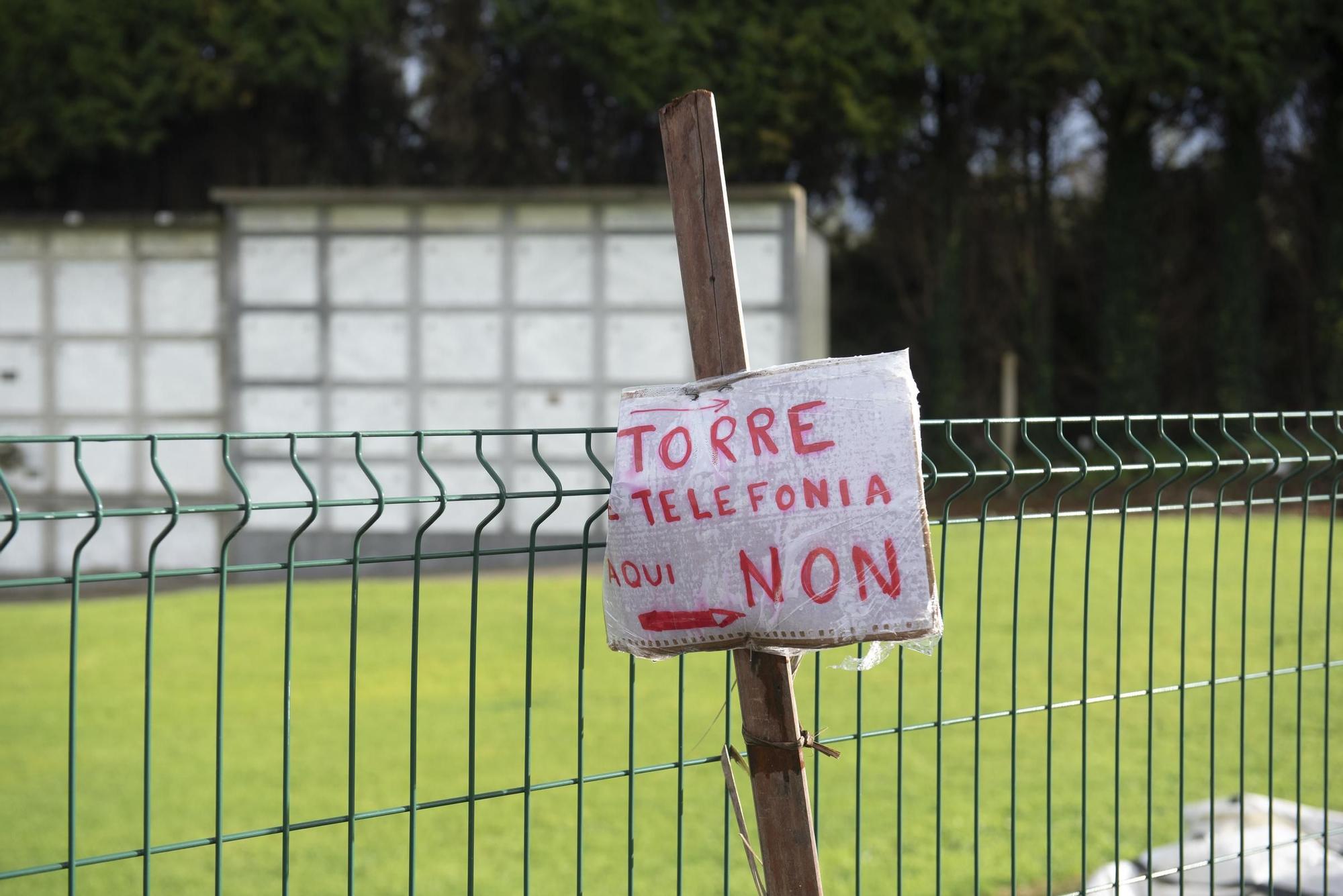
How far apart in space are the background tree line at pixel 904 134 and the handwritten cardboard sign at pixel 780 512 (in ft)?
47.8

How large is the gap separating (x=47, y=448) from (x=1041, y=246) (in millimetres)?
12591

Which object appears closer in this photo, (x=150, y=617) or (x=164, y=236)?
(x=150, y=617)

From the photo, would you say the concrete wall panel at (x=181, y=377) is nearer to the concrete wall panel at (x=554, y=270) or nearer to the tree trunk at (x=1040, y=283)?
the concrete wall panel at (x=554, y=270)

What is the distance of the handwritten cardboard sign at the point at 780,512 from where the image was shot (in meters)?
1.92

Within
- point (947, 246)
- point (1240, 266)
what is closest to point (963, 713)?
point (947, 246)

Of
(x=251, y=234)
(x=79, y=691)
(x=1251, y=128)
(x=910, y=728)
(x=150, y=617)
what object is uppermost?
(x=1251, y=128)

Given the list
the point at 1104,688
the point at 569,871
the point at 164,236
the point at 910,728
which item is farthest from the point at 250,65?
the point at 910,728

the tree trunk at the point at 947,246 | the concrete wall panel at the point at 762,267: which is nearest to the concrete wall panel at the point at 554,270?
the concrete wall panel at the point at 762,267

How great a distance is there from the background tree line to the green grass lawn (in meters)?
8.50

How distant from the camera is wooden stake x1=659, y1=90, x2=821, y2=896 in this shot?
204 centimetres

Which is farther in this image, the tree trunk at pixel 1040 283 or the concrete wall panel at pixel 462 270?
the tree trunk at pixel 1040 283

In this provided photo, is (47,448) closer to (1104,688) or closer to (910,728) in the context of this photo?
(1104,688)

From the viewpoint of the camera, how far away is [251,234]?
1195 cm

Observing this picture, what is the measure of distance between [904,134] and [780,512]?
15391mm
